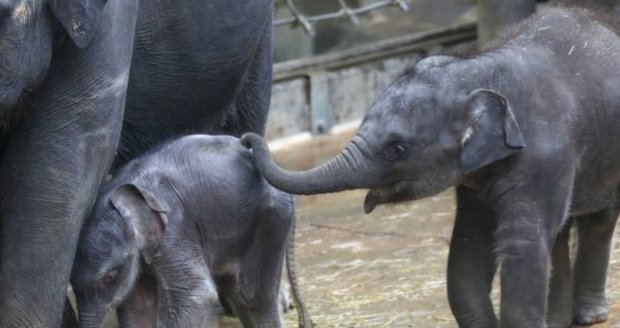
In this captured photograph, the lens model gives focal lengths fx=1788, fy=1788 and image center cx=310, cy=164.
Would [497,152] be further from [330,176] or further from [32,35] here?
[32,35]

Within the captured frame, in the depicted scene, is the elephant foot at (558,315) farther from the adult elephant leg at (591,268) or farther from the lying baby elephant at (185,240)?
the lying baby elephant at (185,240)

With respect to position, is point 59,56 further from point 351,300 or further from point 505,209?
point 351,300

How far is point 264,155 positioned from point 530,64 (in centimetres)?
91

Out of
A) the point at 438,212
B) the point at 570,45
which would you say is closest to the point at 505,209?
the point at 570,45

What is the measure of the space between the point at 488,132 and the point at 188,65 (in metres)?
1.22

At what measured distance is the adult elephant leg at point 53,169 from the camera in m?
5.28

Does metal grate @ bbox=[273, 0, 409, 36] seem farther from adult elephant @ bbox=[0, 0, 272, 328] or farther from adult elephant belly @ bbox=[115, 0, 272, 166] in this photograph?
adult elephant @ bbox=[0, 0, 272, 328]

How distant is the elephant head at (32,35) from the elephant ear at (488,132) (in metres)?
1.23

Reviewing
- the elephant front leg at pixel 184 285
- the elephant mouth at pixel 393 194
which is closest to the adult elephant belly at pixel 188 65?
the elephant front leg at pixel 184 285

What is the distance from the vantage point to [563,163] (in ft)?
18.6

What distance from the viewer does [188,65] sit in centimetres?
626

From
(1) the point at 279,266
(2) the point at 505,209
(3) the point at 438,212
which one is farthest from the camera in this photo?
(3) the point at 438,212

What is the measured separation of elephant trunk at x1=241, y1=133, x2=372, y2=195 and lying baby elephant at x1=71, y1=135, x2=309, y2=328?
0.31 meters

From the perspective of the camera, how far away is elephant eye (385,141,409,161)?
5617 millimetres
